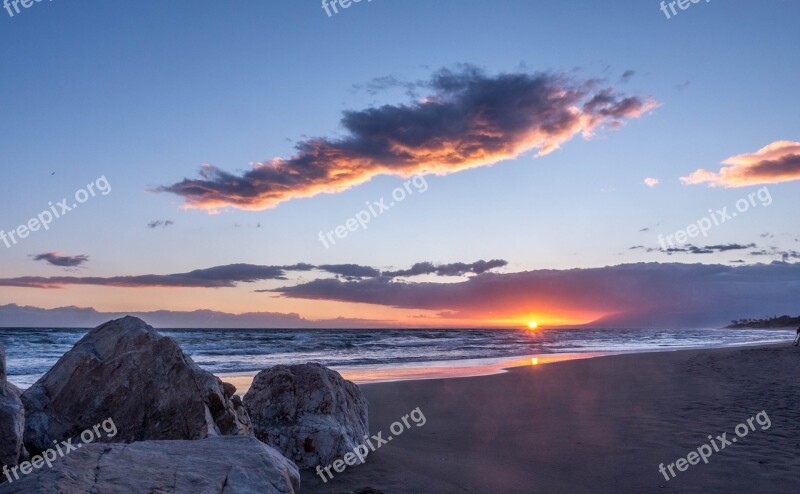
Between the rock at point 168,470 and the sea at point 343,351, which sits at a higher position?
Answer: the rock at point 168,470

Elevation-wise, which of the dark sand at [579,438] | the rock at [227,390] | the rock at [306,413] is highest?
the rock at [227,390]

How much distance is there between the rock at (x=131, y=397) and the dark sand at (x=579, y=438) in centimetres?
141

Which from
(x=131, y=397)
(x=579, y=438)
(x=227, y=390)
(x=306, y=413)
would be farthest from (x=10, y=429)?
(x=579, y=438)

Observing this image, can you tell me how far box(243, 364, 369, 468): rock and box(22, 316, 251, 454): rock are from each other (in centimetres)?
105

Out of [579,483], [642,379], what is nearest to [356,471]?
[579,483]

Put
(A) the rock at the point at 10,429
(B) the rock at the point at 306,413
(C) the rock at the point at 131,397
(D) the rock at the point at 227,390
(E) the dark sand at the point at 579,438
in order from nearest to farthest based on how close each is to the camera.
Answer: (A) the rock at the point at 10,429 → (C) the rock at the point at 131,397 → (D) the rock at the point at 227,390 → (E) the dark sand at the point at 579,438 → (B) the rock at the point at 306,413

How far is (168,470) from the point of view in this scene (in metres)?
3.27

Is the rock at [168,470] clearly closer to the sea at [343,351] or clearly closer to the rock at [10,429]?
the rock at [10,429]

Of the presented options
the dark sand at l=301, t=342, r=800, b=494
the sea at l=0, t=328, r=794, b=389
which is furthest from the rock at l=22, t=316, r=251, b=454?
the sea at l=0, t=328, r=794, b=389

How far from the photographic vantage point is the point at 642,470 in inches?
250

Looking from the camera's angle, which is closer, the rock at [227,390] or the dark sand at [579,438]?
the rock at [227,390]

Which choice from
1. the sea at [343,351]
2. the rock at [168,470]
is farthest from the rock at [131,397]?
the sea at [343,351]

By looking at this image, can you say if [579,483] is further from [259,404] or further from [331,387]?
[259,404]

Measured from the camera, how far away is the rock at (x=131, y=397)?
205 inches
